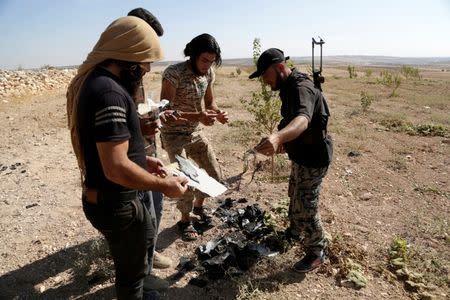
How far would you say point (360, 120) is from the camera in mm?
10422

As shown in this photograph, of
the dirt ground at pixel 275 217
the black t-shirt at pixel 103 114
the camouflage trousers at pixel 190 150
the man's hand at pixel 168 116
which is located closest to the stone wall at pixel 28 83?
the dirt ground at pixel 275 217

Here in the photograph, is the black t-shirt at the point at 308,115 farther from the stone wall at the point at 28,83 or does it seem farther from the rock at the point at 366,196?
the stone wall at the point at 28,83

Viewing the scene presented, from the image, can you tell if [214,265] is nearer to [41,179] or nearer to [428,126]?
[41,179]

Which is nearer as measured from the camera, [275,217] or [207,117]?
[207,117]

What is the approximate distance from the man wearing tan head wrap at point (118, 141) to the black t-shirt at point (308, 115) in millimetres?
1040

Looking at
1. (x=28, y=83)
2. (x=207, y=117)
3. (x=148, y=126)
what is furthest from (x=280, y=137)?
(x=28, y=83)

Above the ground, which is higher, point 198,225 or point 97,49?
point 97,49

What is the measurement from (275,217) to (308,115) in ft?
6.28

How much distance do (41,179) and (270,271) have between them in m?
4.12

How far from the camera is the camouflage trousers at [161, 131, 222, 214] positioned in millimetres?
3705

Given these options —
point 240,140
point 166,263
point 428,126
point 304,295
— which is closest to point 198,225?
point 166,263

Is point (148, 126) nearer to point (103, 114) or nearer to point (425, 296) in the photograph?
point (103, 114)

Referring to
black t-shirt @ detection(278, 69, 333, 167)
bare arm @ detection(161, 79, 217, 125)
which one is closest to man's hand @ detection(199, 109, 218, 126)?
bare arm @ detection(161, 79, 217, 125)

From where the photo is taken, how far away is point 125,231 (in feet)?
6.79
